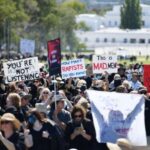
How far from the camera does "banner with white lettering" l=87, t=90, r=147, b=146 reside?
10.7 m

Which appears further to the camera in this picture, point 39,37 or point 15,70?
point 39,37

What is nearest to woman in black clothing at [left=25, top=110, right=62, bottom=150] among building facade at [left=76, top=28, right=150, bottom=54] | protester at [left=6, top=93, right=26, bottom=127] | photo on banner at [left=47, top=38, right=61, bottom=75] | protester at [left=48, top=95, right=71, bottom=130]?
protester at [left=48, top=95, right=71, bottom=130]

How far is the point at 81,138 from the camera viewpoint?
11.7m

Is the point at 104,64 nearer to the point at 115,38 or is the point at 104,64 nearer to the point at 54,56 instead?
the point at 54,56

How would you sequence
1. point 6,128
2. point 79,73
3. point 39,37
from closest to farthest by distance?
point 6,128 → point 79,73 → point 39,37

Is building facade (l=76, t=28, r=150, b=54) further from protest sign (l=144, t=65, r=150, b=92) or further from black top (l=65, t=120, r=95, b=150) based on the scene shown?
black top (l=65, t=120, r=95, b=150)

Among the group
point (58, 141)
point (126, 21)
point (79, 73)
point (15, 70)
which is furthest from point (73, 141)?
point (126, 21)

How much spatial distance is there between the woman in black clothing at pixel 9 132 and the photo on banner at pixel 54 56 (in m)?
8.46

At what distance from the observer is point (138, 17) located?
165750 millimetres

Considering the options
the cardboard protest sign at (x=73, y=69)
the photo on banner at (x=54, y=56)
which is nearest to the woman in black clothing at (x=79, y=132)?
the photo on banner at (x=54, y=56)

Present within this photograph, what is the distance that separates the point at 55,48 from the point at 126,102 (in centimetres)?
857

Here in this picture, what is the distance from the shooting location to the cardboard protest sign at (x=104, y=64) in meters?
23.4

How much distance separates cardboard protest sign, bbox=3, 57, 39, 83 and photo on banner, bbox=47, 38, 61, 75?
350 mm

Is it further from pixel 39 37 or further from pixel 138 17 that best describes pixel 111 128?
pixel 138 17
